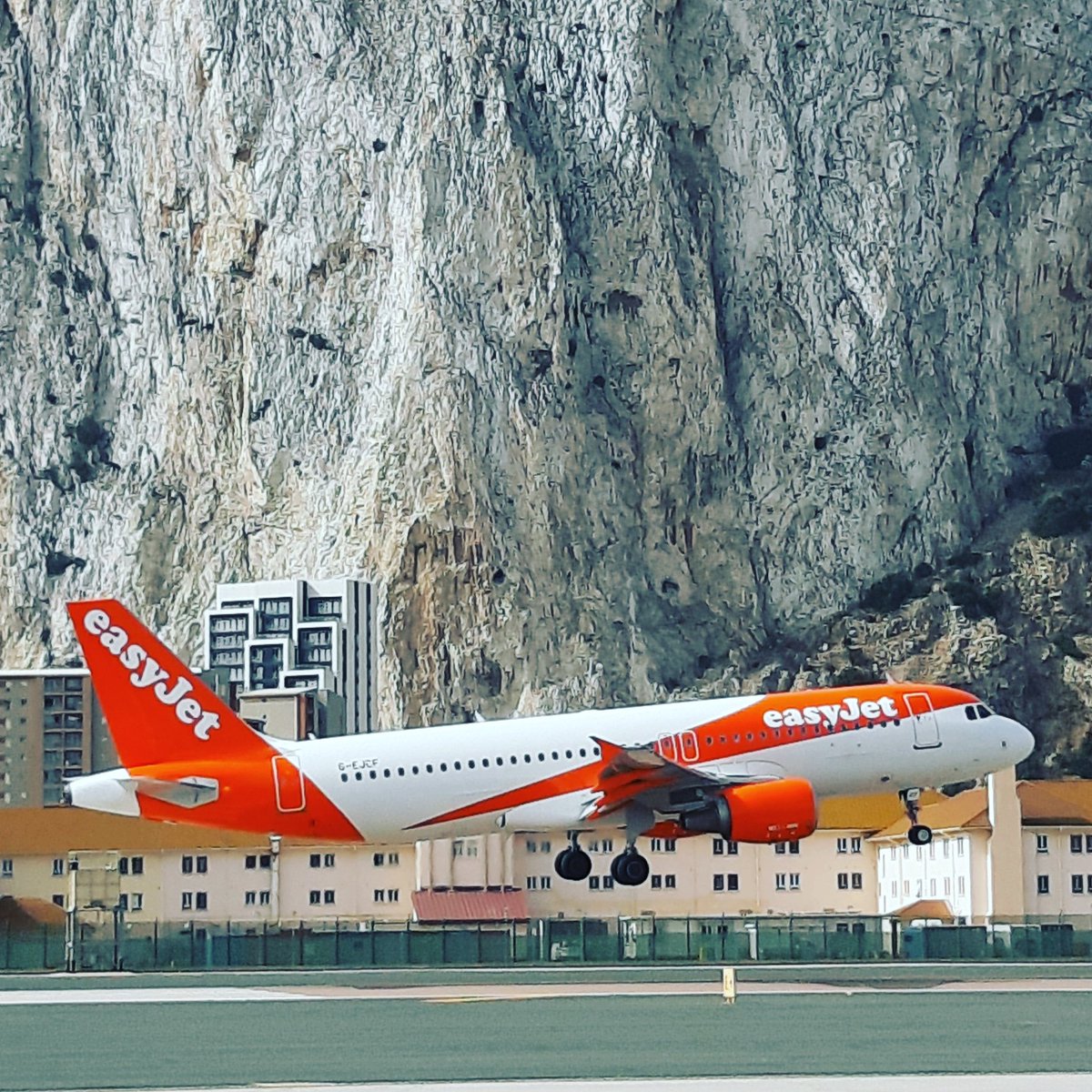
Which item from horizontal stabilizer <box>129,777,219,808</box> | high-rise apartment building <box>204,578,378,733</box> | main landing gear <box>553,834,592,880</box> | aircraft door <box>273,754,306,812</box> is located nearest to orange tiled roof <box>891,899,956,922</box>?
main landing gear <box>553,834,592,880</box>

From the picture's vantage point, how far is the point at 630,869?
62625 mm

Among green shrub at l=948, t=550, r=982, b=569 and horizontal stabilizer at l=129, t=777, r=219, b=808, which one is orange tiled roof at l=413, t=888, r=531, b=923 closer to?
horizontal stabilizer at l=129, t=777, r=219, b=808

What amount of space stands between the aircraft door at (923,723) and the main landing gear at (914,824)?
62.7 inches

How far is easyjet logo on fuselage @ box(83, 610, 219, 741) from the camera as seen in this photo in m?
62.8

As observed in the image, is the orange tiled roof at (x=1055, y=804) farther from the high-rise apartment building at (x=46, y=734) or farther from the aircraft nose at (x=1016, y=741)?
the high-rise apartment building at (x=46, y=734)

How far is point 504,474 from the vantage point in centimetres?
15738

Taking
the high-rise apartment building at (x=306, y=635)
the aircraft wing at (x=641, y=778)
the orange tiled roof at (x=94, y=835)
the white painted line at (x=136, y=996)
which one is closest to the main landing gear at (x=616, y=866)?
the aircraft wing at (x=641, y=778)

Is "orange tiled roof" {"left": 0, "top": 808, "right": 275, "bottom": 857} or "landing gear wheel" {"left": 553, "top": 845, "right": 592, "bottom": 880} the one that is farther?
"orange tiled roof" {"left": 0, "top": 808, "right": 275, "bottom": 857}

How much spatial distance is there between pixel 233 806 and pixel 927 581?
347ft

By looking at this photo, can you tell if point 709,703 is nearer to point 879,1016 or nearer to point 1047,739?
point 879,1016

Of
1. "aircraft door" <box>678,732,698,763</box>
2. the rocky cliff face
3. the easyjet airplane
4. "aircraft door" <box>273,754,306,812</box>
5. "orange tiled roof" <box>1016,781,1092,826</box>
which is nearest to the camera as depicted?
the easyjet airplane

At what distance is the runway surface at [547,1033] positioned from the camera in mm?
37719

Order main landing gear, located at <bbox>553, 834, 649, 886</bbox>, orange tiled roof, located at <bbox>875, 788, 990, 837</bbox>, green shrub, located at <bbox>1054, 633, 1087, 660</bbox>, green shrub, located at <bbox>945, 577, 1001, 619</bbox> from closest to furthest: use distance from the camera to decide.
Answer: main landing gear, located at <bbox>553, 834, 649, 886</bbox>
orange tiled roof, located at <bbox>875, 788, 990, 837</bbox>
green shrub, located at <bbox>1054, 633, 1087, 660</bbox>
green shrub, located at <bbox>945, 577, 1001, 619</bbox>

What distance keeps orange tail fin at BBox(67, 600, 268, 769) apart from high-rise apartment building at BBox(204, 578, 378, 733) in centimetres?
8666
